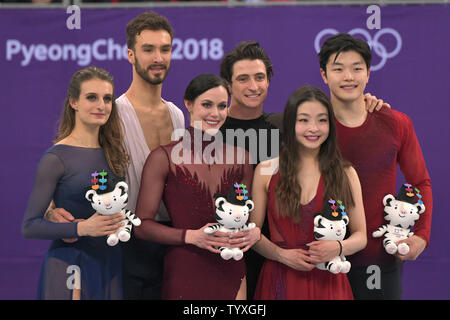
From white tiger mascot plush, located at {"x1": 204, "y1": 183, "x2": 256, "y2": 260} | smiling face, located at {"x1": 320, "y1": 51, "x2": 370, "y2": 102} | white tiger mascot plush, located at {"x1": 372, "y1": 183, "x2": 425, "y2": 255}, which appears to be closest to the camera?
white tiger mascot plush, located at {"x1": 204, "y1": 183, "x2": 256, "y2": 260}

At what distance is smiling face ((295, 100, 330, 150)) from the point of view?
274 centimetres

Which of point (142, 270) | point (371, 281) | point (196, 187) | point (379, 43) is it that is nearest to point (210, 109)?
point (196, 187)

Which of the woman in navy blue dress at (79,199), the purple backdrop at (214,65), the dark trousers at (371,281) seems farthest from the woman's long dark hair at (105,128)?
the purple backdrop at (214,65)

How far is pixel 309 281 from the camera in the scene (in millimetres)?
2791

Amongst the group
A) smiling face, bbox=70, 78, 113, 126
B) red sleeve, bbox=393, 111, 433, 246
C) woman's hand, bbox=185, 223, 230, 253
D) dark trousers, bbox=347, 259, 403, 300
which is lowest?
dark trousers, bbox=347, 259, 403, 300

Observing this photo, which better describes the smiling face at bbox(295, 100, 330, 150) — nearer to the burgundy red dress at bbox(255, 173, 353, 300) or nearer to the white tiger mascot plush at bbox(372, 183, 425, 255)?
the burgundy red dress at bbox(255, 173, 353, 300)

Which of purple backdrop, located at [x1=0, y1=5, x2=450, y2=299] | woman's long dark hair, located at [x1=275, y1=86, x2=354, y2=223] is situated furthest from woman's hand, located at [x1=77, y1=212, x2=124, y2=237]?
purple backdrop, located at [x1=0, y1=5, x2=450, y2=299]

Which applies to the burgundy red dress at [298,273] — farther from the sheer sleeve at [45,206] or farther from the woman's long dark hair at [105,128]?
the sheer sleeve at [45,206]

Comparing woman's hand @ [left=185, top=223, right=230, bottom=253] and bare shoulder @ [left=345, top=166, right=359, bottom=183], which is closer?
woman's hand @ [left=185, top=223, right=230, bottom=253]

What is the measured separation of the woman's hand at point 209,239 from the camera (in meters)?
2.65

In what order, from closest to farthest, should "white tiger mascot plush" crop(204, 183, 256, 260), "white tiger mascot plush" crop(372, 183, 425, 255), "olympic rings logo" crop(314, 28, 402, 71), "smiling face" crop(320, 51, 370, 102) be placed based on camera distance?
"white tiger mascot plush" crop(204, 183, 256, 260) → "white tiger mascot plush" crop(372, 183, 425, 255) → "smiling face" crop(320, 51, 370, 102) → "olympic rings logo" crop(314, 28, 402, 71)

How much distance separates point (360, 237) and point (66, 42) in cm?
338

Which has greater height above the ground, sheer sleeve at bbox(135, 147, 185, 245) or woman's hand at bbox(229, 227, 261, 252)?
sheer sleeve at bbox(135, 147, 185, 245)

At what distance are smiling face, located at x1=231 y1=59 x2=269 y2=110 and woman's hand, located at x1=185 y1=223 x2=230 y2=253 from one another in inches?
32.7
